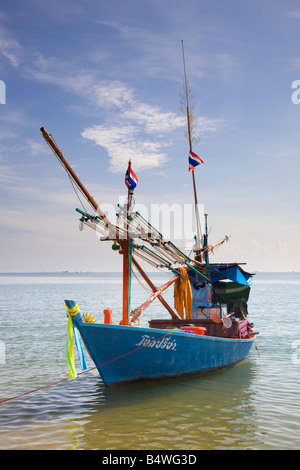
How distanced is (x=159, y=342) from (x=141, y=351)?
0.66 m

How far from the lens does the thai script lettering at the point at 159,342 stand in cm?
1330

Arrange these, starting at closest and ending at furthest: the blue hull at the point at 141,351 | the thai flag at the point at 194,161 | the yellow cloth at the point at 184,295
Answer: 1. the blue hull at the point at 141,351
2. the yellow cloth at the point at 184,295
3. the thai flag at the point at 194,161

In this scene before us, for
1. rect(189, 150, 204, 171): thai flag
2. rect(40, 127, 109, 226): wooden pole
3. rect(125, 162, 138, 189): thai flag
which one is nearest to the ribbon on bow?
rect(40, 127, 109, 226): wooden pole

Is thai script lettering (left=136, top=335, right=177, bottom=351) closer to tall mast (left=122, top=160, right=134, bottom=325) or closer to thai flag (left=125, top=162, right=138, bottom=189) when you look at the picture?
tall mast (left=122, top=160, right=134, bottom=325)

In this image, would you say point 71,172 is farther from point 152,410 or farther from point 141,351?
point 152,410

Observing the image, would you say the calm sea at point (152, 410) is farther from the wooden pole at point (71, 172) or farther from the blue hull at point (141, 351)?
the wooden pole at point (71, 172)

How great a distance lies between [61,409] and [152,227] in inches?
267

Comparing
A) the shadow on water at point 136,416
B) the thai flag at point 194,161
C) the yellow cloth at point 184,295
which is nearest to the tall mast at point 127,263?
the shadow on water at point 136,416

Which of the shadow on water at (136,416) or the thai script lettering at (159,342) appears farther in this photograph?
A: the thai script lettering at (159,342)

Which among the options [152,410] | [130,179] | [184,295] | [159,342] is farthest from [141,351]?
[130,179]

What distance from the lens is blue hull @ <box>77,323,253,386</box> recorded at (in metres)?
12.8
